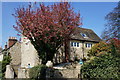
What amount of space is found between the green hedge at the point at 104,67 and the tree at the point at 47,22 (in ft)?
15.3

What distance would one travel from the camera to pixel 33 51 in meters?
18.3

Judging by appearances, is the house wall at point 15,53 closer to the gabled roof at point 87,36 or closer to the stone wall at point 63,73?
the gabled roof at point 87,36

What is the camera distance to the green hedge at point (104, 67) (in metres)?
9.21

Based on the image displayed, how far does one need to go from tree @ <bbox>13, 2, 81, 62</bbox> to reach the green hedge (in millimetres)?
4669

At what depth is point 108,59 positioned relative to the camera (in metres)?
9.84

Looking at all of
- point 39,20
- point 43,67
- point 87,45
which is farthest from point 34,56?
point 87,45

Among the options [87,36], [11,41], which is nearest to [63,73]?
[87,36]

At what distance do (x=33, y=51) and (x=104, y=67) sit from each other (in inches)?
433

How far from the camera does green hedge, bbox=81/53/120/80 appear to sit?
9.21m

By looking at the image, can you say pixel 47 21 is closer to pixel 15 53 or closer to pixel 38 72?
pixel 38 72

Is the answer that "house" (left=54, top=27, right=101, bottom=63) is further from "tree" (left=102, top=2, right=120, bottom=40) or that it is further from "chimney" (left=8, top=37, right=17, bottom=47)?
"chimney" (left=8, top=37, right=17, bottom=47)

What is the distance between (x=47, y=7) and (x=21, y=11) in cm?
281

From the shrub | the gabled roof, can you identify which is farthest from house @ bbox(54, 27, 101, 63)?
the shrub

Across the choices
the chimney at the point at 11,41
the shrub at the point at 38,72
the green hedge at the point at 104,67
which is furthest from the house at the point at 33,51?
the green hedge at the point at 104,67
